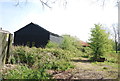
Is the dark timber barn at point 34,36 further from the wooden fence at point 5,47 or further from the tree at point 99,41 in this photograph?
the wooden fence at point 5,47

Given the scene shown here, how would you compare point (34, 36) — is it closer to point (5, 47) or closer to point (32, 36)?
point (32, 36)

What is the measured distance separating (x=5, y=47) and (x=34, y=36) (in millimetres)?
17399

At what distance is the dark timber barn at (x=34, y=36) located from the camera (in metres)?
22.1

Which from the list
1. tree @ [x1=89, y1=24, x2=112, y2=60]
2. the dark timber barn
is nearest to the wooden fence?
tree @ [x1=89, y1=24, x2=112, y2=60]

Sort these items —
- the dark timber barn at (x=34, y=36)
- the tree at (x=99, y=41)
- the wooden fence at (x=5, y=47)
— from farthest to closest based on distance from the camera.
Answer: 1. the dark timber barn at (x=34, y=36)
2. the tree at (x=99, y=41)
3. the wooden fence at (x=5, y=47)

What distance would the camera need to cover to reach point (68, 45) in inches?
733

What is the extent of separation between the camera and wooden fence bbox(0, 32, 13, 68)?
18.0 ft

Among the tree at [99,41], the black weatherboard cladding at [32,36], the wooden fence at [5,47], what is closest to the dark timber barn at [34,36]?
the black weatherboard cladding at [32,36]

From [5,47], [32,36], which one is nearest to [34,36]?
[32,36]

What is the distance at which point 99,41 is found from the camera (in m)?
13.0

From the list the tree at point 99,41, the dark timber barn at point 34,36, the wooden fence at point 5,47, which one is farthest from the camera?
the dark timber barn at point 34,36

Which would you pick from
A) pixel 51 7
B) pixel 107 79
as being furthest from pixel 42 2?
pixel 107 79

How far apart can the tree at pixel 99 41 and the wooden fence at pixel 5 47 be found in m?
8.95

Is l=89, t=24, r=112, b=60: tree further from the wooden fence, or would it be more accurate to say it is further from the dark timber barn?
the dark timber barn
